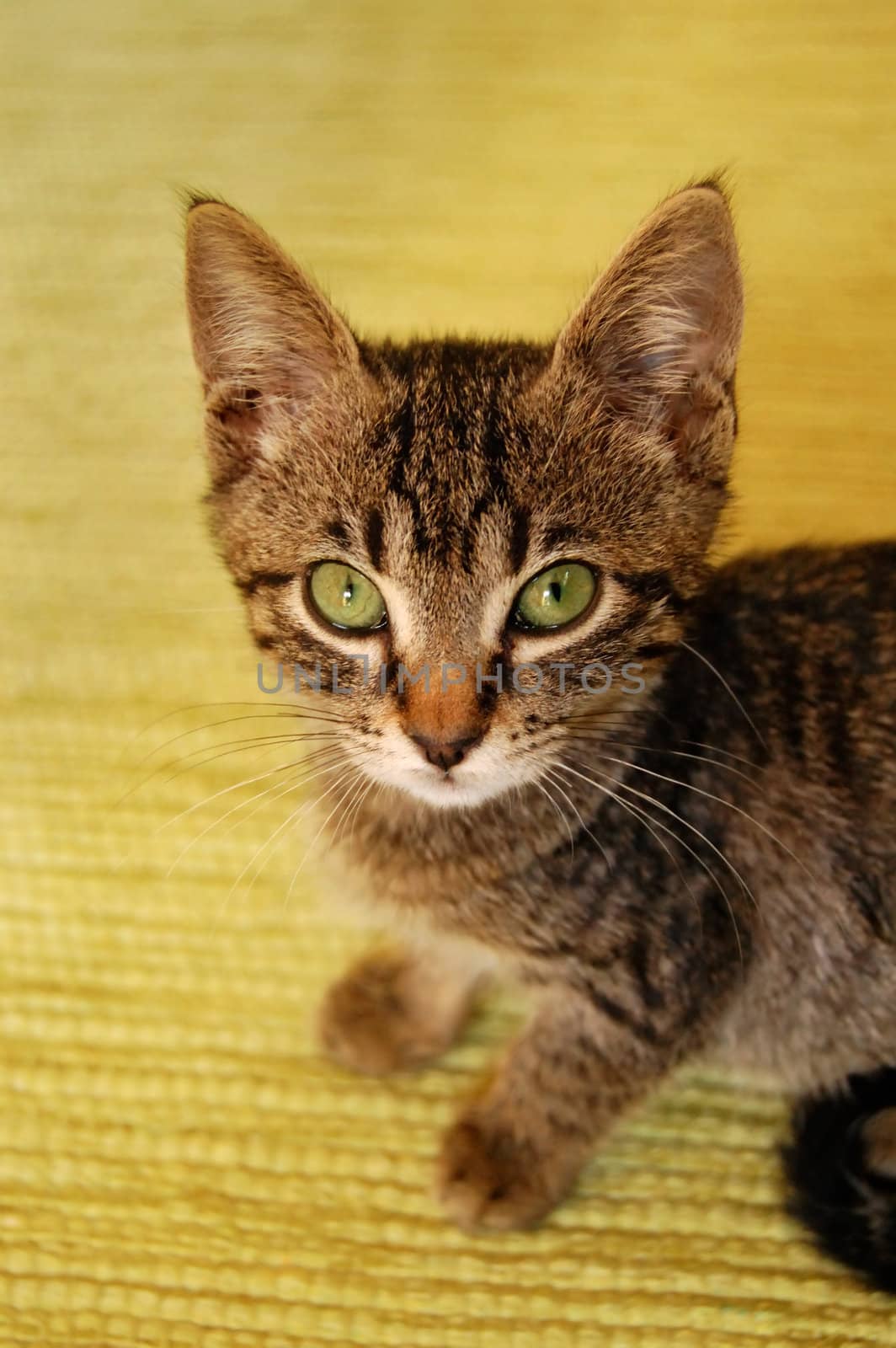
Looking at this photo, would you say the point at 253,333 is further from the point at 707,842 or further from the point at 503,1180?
the point at 503,1180

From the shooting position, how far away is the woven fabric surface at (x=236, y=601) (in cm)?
92

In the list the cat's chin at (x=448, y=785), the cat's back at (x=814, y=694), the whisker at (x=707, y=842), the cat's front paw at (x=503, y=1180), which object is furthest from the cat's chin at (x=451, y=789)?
the cat's front paw at (x=503, y=1180)

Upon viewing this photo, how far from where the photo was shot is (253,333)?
33.0 inches

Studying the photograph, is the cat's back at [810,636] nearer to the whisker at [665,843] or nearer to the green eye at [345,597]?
the whisker at [665,843]

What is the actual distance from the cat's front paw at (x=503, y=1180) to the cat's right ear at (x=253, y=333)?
0.62 meters

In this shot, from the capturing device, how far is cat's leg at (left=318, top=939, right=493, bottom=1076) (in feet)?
3.45

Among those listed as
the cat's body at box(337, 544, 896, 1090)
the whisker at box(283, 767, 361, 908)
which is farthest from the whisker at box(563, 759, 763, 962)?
the whisker at box(283, 767, 361, 908)

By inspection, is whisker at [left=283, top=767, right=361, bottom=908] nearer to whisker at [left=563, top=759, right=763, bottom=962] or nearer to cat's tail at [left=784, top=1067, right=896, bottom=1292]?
whisker at [left=563, top=759, right=763, bottom=962]

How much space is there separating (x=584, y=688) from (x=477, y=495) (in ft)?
0.54

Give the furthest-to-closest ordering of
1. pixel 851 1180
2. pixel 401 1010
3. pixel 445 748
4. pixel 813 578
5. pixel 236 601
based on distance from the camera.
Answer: pixel 236 601 → pixel 401 1010 → pixel 813 578 → pixel 851 1180 → pixel 445 748

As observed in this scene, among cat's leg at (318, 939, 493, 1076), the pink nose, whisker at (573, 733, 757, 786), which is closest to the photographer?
the pink nose

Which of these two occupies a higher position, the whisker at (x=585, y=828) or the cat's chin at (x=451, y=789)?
the cat's chin at (x=451, y=789)

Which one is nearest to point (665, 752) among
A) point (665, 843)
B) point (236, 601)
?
point (665, 843)

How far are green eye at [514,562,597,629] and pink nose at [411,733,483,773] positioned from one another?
10cm
